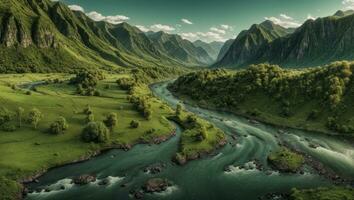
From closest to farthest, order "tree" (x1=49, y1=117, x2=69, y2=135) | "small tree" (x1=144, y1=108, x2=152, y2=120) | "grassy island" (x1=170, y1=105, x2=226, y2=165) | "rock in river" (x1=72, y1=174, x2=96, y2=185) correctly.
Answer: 1. "rock in river" (x1=72, y1=174, x2=96, y2=185)
2. "grassy island" (x1=170, y1=105, x2=226, y2=165)
3. "tree" (x1=49, y1=117, x2=69, y2=135)
4. "small tree" (x1=144, y1=108, x2=152, y2=120)

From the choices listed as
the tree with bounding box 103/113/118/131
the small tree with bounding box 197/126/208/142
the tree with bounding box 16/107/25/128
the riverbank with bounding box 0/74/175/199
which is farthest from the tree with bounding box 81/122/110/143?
the small tree with bounding box 197/126/208/142

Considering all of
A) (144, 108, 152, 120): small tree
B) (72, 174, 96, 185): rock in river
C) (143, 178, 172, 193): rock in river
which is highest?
(144, 108, 152, 120): small tree

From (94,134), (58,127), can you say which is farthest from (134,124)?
(58,127)

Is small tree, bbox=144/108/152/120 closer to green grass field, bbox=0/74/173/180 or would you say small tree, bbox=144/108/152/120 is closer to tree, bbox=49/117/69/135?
green grass field, bbox=0/74/173/180

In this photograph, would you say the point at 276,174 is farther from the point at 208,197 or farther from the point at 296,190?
the point at 208,197

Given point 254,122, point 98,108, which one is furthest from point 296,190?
point 98,108

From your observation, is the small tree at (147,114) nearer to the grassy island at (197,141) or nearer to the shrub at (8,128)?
the grassy island at (197,141)

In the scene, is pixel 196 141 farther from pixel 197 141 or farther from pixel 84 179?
pixel 84 179

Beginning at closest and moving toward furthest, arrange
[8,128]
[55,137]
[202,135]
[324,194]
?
[324,194] → [55,137] → [8,128] → [202,135]
